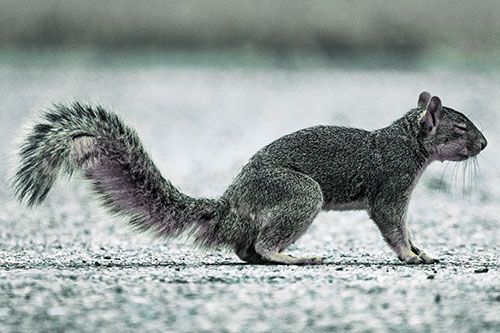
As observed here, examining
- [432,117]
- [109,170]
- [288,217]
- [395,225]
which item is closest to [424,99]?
[432,117]

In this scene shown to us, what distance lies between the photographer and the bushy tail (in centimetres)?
607

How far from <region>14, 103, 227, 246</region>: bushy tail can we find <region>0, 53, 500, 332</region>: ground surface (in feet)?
0.64

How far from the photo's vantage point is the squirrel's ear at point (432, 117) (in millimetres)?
7043

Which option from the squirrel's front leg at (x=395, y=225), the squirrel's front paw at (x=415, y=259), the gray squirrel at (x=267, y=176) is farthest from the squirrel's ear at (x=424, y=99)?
the squirrel's front paw at (x=415, y=259)

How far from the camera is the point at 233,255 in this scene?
7.95 m

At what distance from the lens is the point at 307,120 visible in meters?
18.3

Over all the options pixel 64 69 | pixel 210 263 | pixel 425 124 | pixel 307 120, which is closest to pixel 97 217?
pixel 210 263

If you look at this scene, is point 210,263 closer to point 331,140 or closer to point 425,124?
point 331,140

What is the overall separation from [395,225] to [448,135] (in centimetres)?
86

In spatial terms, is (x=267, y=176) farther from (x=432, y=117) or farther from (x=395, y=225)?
(x=432, y=117)

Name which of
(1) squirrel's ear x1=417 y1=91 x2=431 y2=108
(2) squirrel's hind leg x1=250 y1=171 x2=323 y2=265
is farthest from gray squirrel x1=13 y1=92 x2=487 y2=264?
(1) squirrel's ear x1=417 y1=91 x2=431 y2=108

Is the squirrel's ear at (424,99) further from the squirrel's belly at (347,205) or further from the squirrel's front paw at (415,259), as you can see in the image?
the squirrel's front paw at (415,259)

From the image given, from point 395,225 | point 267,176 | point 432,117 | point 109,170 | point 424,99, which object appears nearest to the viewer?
point 109,170

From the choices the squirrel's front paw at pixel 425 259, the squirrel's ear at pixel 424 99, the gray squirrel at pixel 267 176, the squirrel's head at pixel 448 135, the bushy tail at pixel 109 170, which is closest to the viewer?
the bushy tail at pixel 109 170
